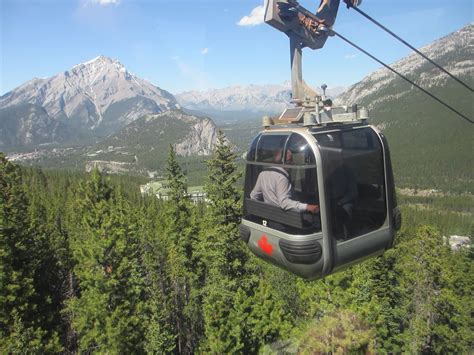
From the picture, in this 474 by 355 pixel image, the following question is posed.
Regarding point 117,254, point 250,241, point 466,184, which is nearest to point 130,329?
point 117,254

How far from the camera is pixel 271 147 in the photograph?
23.4ft

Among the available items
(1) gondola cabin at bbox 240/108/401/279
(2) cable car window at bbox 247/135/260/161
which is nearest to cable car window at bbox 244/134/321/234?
(1) gondola cabin at bbox 240/108/401/279

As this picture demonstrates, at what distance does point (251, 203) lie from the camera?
7.80 meters

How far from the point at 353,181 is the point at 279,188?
1538mm

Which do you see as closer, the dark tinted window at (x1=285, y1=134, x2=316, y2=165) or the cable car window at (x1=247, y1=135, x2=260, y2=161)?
the dark tinted window at (x1=285, y1=134, x2=316, y2=165)

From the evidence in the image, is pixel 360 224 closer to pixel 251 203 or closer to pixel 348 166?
pixel 348 166

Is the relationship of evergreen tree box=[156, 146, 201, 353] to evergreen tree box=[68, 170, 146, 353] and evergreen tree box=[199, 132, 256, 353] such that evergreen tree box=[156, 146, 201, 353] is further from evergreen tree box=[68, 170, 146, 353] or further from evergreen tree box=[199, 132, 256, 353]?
evergreen tree box=[68, 170, 146, 353]

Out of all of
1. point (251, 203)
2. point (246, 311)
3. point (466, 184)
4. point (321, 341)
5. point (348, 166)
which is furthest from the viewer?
point (466, 184)

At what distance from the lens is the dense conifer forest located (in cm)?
1747

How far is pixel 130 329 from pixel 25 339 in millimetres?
5043

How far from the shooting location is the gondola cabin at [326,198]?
21.0ft

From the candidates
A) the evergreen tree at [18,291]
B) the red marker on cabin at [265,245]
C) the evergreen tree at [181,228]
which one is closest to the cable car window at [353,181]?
the red marker on cabin at [265,245]

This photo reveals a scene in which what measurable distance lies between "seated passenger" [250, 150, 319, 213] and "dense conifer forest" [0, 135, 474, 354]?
11.5 meters

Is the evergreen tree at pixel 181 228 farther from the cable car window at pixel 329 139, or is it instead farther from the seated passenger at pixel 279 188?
the cable car window at pixel 329 139
